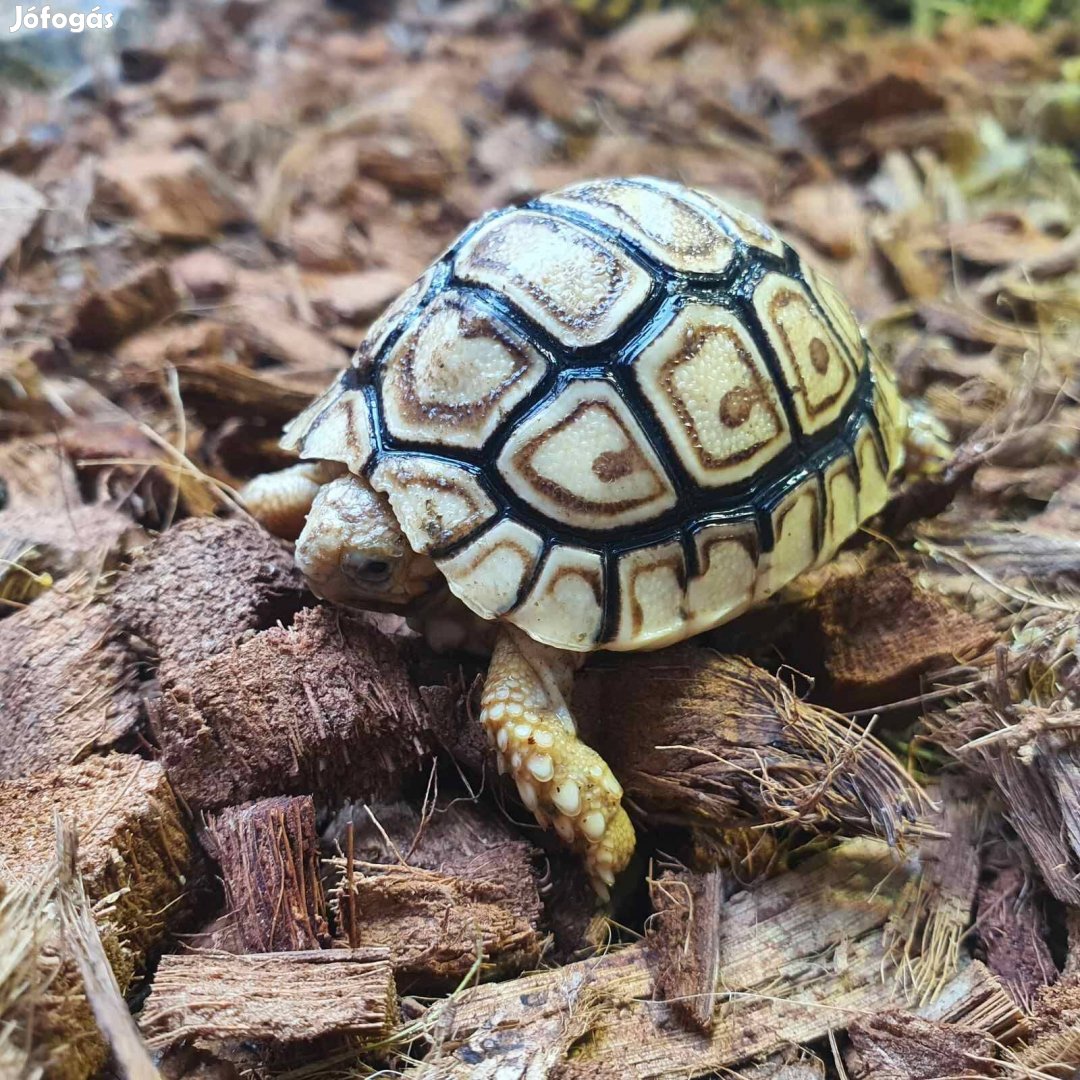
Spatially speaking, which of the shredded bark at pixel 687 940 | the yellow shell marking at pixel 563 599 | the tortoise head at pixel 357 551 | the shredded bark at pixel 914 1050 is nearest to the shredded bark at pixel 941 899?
the shredded bark at pixel 914 1050

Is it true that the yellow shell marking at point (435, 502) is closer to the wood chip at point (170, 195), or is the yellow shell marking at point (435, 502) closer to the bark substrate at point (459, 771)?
the bark substrate at point (459, 771)

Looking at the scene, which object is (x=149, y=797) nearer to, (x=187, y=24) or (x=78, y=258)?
(x=78, y=258)

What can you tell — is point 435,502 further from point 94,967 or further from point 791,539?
point 94,967

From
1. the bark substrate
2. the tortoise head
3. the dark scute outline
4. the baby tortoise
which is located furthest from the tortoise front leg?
the tortoise head

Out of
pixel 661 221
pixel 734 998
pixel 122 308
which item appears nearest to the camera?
pixel 734 998

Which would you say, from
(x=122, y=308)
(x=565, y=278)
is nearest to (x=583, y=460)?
(x=565, y=278)

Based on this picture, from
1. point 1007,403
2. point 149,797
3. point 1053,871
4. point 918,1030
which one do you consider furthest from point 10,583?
point 1007,403

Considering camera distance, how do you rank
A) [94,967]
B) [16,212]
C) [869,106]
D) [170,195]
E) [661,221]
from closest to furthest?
1. [94,967]
2. [661,221]
3. [16,212]
4. [170,195]
5. [869,106]

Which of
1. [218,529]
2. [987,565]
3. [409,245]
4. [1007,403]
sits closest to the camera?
[218,529]
